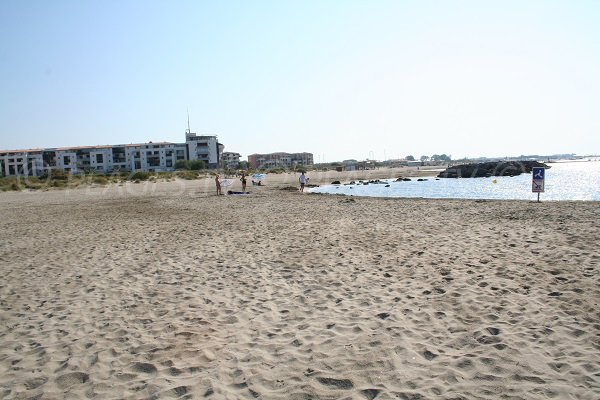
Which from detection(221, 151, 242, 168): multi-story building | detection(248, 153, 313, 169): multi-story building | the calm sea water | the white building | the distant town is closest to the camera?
the calm sea water

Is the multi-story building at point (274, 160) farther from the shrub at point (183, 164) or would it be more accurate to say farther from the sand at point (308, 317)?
the sand at point (308, 317)

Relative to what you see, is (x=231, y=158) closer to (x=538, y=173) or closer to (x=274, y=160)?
(x=274, y=160)

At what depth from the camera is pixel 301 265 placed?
824 centimetres

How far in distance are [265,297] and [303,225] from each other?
7258mm

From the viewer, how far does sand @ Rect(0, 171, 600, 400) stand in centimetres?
387

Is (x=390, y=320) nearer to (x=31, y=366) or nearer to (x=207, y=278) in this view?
(x=207, y=278)

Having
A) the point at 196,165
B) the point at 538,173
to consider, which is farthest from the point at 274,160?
the point at 538,173

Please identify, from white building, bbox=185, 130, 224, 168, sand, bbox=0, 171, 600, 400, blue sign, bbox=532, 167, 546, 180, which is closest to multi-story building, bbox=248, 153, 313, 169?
white building, bbox=185, 130, 224, 168

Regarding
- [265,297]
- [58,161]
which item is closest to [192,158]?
[58,161]

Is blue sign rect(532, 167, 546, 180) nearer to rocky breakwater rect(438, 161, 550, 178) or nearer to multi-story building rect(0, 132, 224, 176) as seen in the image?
rocky breakwater rect(438, 161, 550, 178)

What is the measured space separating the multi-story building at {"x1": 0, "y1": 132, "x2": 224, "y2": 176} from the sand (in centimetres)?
9626

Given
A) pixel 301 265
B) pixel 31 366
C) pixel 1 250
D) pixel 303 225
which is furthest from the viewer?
pixel 303 225

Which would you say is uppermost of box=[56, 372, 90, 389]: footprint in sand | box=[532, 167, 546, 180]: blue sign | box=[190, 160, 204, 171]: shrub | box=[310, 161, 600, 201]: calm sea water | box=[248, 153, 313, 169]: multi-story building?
box=[248, 153, 313, 169]: multi-story building

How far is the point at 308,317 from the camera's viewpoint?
18.0 ft
